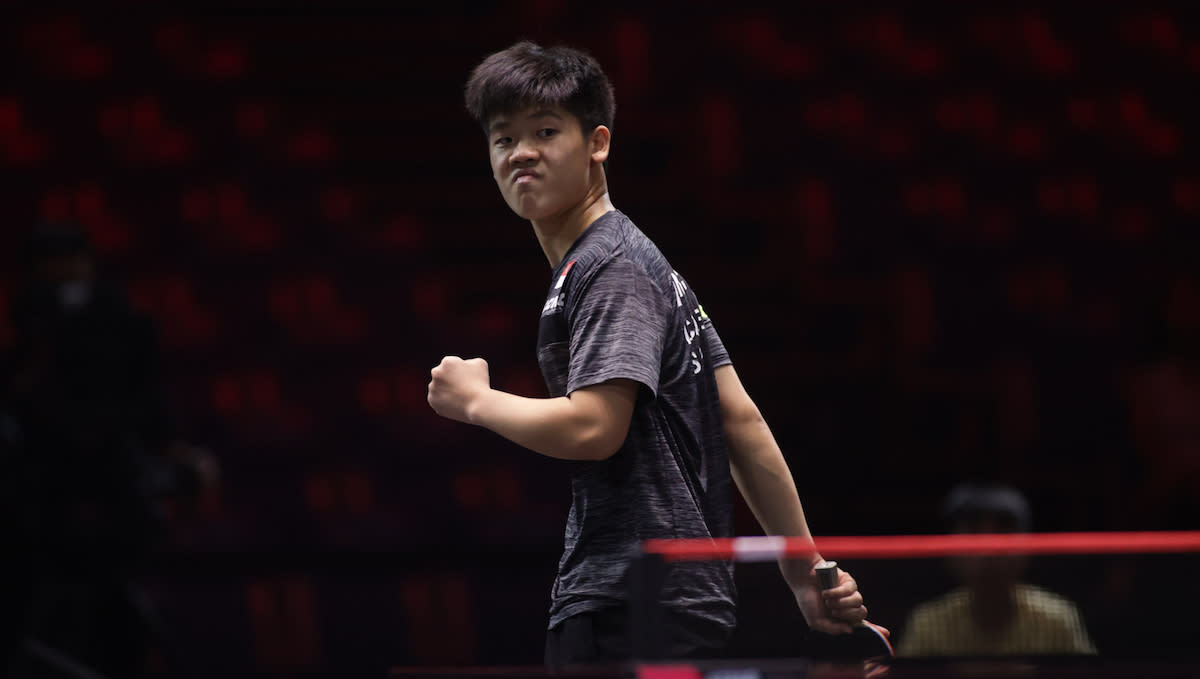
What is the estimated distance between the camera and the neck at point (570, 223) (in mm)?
1752

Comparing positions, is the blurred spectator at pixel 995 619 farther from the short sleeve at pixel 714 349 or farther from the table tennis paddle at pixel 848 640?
the short sleeve at pixel 714 349

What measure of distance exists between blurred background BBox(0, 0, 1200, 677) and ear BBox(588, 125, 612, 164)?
3.32m

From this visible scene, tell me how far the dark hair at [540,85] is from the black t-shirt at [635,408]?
0.15 m

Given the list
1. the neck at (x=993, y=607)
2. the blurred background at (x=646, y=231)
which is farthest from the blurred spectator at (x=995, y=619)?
the blurred background at (x=646, y=231)

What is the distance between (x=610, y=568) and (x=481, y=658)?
2659 mm

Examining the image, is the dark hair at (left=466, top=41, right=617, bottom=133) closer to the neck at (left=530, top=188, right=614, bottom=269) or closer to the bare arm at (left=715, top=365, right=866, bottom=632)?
the neck at (left=530, top=188, right=614, bottom=269)

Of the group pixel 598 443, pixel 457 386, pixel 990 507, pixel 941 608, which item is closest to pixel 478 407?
pixel 457 386

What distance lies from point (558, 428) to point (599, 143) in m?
0.45

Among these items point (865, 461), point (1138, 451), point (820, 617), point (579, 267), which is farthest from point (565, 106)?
point (1138, 451)

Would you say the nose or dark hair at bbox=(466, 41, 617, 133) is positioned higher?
dark hair at bbox=(466, 41, 617, 133)

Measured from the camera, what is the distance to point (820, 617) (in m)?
1.49

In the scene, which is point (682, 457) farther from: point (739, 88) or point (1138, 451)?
point (739, 88)

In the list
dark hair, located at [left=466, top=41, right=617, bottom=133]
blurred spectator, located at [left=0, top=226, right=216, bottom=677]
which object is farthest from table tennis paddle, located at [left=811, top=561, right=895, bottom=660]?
blurred spectator, located at [left=0, top=226, right=216, bottom=677]

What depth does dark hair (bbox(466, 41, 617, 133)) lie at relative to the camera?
170cm
